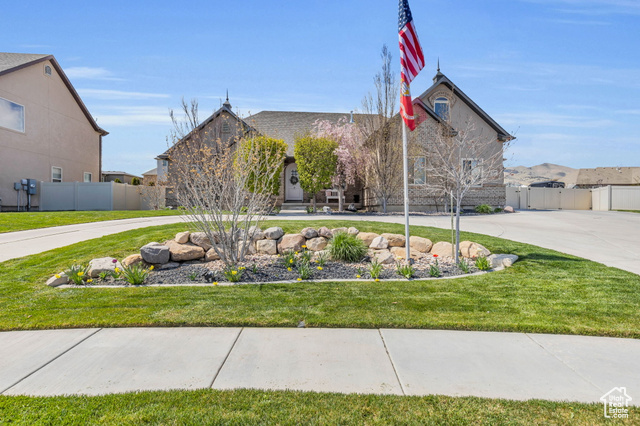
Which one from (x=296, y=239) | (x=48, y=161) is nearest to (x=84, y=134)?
(x=48, y=161)

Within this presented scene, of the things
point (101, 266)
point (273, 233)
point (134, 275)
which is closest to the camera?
point (134, 275)

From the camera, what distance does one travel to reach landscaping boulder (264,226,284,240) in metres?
8.76

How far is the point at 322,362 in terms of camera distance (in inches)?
139

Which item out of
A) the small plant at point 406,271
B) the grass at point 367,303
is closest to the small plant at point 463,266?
the grass at point 367,303

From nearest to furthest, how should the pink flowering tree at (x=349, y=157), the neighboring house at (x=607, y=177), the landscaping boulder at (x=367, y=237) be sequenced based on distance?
1. the landscaping boulder at (x=367, y=237)
2. the pink flowering tree at (x=349, y=157)
3. the neighboring house at (x=607, y=177)

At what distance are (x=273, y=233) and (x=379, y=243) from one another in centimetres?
247

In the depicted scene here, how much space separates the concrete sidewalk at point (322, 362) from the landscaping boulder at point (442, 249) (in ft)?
13.2

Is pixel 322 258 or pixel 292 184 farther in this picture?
pixel 292 184

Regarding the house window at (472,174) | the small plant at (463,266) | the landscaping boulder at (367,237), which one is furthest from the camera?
the landscaping boulder at (367,237)

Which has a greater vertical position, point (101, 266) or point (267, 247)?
point (267, 247)

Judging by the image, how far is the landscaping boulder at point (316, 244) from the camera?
8.57 meters

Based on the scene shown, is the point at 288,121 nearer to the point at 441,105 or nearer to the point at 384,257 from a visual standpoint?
the point at 441,105

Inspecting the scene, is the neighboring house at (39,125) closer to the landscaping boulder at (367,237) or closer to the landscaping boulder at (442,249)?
the landscaping boulder at (367,237)

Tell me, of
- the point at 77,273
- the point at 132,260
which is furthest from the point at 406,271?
the point at 77,273
